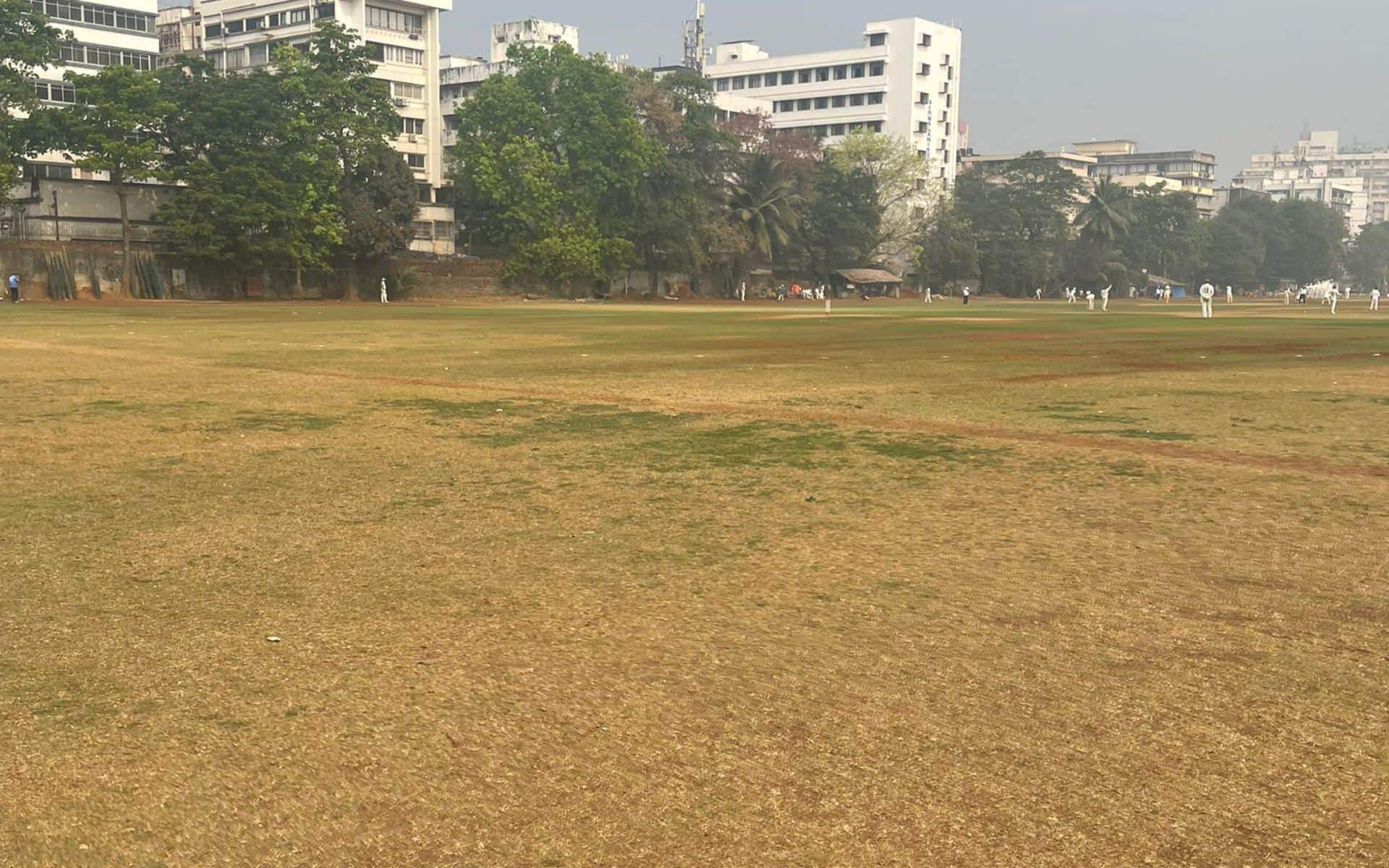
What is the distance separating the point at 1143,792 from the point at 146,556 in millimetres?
3848

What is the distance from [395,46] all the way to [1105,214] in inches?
2195

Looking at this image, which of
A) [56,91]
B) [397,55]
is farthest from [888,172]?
[56,91]

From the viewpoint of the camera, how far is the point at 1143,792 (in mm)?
2727

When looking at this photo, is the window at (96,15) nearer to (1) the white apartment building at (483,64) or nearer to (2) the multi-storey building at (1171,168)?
(1) the white apartment building at (483,64)

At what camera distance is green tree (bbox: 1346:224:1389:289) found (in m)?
147

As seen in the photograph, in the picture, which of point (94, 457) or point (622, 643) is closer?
point (622, 643)

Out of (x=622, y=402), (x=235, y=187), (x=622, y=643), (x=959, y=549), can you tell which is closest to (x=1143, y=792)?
(x=622, y=643)

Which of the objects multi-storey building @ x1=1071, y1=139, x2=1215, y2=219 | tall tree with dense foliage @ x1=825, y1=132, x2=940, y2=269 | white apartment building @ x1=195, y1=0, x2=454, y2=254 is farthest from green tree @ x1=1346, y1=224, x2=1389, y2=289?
white apartment building @ x1=195, y1=0, x2=454, y2=254

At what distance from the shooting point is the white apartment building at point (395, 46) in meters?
72.5

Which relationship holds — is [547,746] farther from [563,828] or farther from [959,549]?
[959,549]

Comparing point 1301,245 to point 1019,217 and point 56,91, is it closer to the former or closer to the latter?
point 1019,217

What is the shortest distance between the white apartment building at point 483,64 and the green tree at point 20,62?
31.9m

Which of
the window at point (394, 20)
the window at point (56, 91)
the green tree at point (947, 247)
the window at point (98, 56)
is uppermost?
the window at point (394, 20)

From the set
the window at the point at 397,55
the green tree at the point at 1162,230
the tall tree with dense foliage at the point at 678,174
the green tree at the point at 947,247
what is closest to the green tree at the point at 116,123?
the tall tree with dense foliage at the point at 678,174
